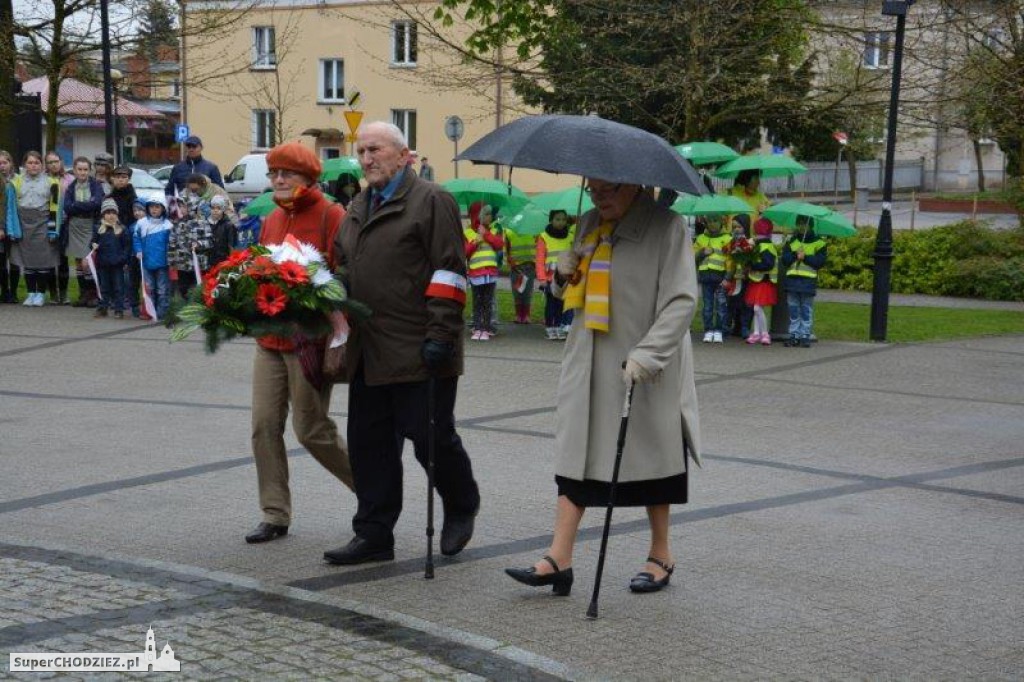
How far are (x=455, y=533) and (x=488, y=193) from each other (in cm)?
1013

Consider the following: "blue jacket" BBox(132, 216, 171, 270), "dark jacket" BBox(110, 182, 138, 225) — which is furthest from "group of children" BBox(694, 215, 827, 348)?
"dark jacket" BBox(110, 182, 138, 225)

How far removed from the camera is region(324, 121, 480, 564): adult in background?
673 centimetres

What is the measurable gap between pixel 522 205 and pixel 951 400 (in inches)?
237

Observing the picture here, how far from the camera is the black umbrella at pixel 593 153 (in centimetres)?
601

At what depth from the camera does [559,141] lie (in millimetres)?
6191

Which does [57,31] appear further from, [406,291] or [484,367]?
[406,291]

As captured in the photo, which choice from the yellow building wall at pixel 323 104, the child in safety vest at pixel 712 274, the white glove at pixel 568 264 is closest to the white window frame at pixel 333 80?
the yellow building wall at pixel 323 104

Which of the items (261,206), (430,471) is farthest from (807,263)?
(430,471)

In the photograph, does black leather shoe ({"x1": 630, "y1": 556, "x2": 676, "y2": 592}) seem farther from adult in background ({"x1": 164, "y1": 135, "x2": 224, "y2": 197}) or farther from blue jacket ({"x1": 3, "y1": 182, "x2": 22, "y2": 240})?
blue jacket ({"x1": 3, "y1": 182, "x2": 22, "y2": 240})

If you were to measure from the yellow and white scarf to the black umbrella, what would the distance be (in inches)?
19.0

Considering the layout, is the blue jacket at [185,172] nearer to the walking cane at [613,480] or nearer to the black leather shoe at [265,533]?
the black leather shoe at [265,533]

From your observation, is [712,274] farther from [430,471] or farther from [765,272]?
[430,471]

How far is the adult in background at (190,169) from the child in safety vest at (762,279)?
6698mm

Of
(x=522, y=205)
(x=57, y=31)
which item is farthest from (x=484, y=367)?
(x=57, y=31)
